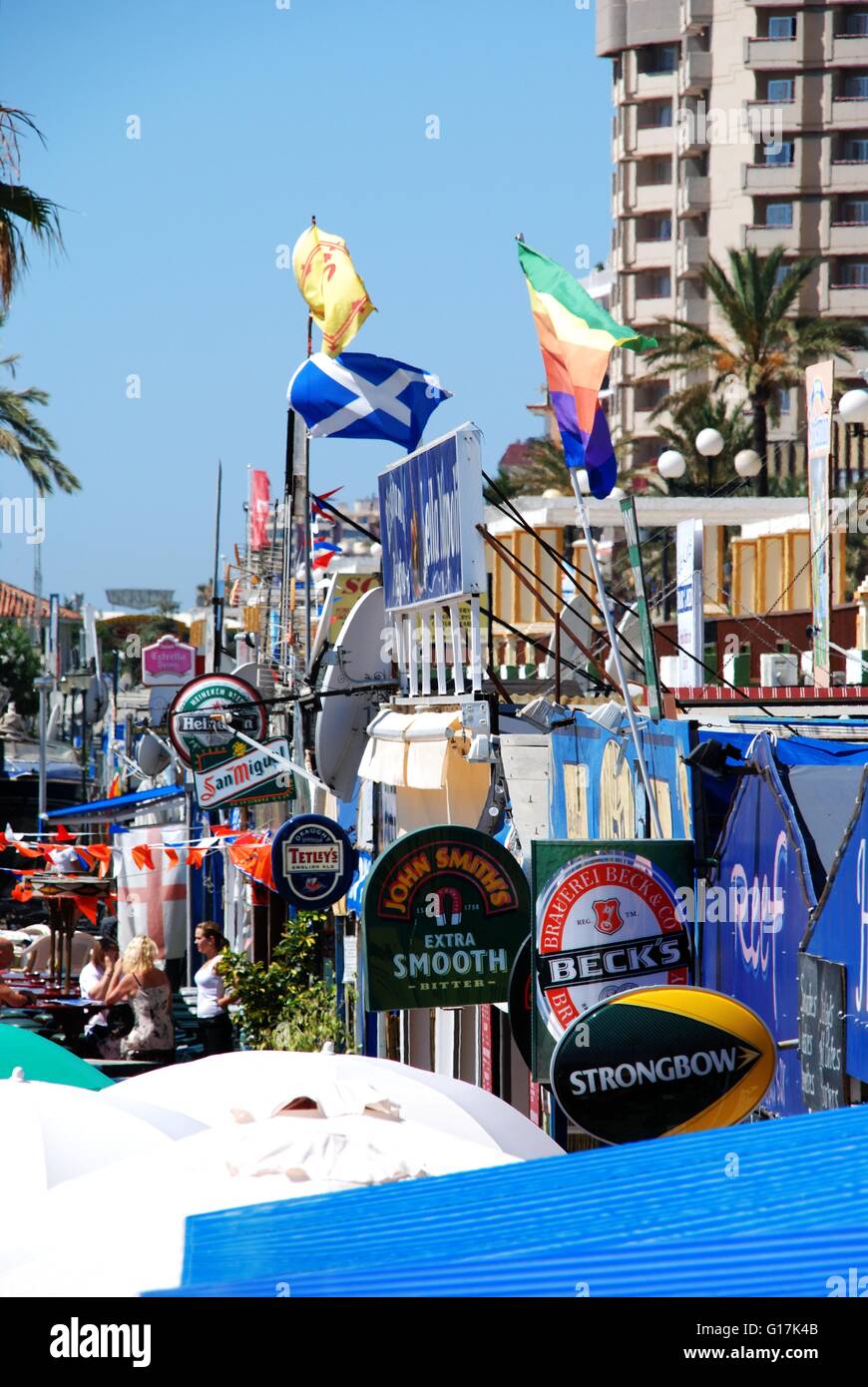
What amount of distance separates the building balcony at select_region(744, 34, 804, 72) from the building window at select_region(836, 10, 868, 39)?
1555mm

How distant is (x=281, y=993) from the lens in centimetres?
1633

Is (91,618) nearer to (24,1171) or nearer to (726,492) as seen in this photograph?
(726,492)

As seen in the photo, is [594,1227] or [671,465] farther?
[671,465]

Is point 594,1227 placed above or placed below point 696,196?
below

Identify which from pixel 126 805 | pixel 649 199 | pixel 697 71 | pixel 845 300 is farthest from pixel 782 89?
pixel 126 805

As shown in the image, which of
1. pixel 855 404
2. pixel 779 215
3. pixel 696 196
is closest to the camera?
pixel 855 404

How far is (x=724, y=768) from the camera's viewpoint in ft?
26.3

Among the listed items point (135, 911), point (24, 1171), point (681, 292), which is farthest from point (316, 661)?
point (681, 292)

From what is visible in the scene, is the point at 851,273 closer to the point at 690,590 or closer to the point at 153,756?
the point at 153,756

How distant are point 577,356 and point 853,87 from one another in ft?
201

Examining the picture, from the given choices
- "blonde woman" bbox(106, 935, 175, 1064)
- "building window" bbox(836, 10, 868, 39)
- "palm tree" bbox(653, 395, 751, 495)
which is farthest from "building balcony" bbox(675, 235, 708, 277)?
"blonde woman" bbox(106, 935, 175, 1064)

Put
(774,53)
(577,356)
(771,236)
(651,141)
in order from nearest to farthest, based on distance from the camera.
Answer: (577,356), (774,53), (771,236), (651,141)

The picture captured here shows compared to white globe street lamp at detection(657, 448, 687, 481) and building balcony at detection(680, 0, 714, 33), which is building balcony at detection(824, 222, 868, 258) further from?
white globe street lamp at detection(657, 448, 687, 481)

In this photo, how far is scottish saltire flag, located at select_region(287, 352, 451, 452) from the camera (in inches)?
617
